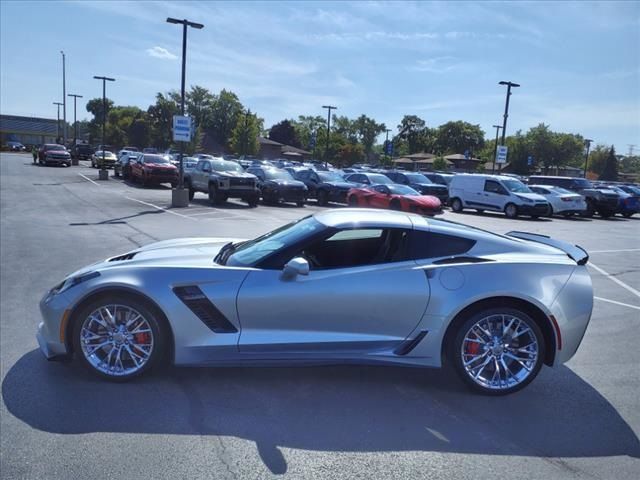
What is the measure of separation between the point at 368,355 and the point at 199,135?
8512 cm

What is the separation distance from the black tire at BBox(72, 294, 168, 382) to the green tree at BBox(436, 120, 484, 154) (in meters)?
115

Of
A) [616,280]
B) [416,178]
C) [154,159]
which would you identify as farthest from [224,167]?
[616,280]

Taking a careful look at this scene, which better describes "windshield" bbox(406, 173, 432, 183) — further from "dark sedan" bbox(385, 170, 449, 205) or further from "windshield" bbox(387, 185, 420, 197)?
"windshield" bbox(387, 185, 420, 197)

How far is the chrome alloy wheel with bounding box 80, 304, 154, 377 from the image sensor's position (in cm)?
409

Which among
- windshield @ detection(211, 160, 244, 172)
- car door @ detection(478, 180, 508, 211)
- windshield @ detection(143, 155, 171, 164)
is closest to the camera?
windshield @ detection(211, 160, 244, 172)

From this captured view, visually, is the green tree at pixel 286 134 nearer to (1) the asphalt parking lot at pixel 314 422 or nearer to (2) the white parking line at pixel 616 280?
(2) the white parking line at pixel 616 280

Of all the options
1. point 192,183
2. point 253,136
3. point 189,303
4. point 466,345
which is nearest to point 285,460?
point 189,303

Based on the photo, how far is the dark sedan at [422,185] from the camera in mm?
26422

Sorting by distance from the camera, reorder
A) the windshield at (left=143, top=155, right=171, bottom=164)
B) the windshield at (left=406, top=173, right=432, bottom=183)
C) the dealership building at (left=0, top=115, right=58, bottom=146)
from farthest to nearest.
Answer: the dealership building at (left=0, top=115, right=58, bottom=146) < the windshield at (left=143, top=155, right=171, bottom=164) < the windshield at (left=406, top=173, right=432, bottom=183)

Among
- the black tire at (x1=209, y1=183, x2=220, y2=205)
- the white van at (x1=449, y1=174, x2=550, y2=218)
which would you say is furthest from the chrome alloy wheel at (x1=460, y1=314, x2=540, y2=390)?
the white van at (x1=449, y1=174, x2=550, y2=218)

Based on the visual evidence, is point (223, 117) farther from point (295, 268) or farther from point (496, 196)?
point (295, 268)

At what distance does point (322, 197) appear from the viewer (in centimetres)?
2470

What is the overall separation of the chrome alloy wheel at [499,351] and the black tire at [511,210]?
2020cm

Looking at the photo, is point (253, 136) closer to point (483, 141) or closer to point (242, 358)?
point (483, 141)
